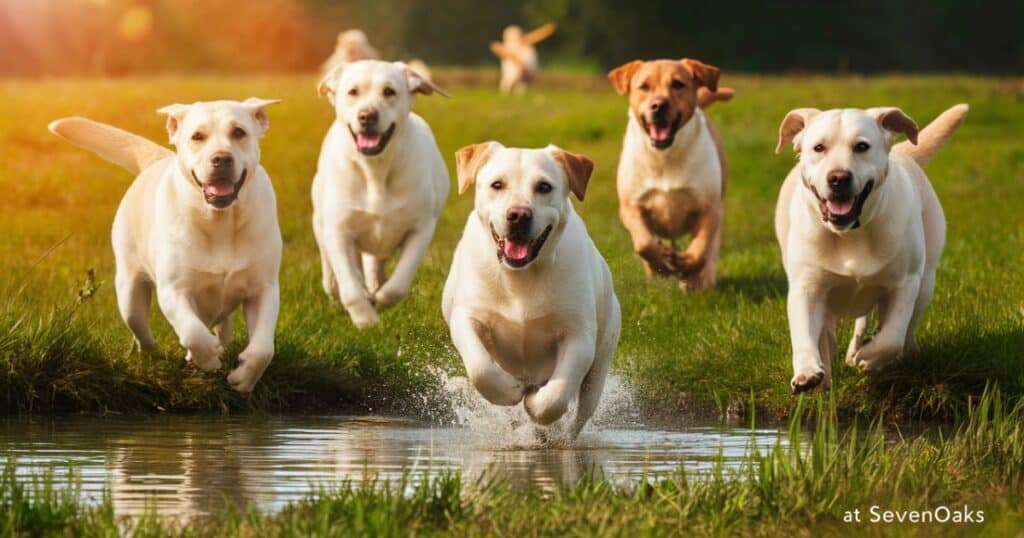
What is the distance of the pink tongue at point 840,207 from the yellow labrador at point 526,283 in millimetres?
1109

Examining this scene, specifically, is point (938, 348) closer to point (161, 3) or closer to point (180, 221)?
point (180, 221)

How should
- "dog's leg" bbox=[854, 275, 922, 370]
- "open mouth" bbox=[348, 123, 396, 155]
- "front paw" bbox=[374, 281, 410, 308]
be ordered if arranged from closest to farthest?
1. "dog's leg" bbox=[854, 275, 922, 370]
2. "open mouth" bbox=[348, 123, 396, 155]
3. "front paw" bbox=[374, 281, 410, 308]

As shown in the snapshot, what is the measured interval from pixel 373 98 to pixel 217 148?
8.43ft

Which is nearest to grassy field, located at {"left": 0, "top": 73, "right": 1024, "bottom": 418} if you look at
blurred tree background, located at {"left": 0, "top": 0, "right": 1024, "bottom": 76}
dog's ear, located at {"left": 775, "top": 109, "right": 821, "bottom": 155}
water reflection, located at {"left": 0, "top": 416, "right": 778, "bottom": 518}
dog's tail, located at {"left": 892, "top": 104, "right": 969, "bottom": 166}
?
water reflection, located at {"left": 0, "top": 416, "right": 778, "bottom": 518}

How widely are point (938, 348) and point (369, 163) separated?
3.71 m

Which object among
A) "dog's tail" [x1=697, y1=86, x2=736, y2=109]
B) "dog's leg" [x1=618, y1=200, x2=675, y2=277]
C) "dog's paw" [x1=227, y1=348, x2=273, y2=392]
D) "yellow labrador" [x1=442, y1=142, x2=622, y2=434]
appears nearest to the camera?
"yellow labrador" [x1=442, y1=142, x2=622, y2=434]

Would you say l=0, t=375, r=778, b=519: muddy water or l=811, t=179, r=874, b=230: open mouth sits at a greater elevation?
l=811, t=179, r=874, b=230: open mouth

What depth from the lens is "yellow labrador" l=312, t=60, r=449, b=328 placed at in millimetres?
10305

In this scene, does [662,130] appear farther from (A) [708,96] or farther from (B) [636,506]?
(B) [636,506]

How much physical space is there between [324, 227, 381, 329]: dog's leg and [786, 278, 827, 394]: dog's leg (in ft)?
9.38

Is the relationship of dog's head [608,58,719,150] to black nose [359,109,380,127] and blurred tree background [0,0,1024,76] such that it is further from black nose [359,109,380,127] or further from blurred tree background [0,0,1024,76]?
blurred tree background [0,0,1024,76]

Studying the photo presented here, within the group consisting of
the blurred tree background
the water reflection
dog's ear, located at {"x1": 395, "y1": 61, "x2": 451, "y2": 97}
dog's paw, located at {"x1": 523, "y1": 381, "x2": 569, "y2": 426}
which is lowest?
the water reflection

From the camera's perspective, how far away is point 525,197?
705 centimetres

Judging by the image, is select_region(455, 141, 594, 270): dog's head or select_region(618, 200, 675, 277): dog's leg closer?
select_region(455, 141, 594, 270): dog's head
